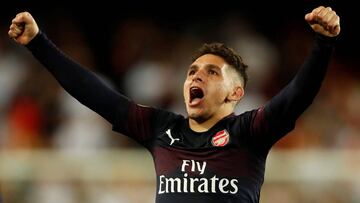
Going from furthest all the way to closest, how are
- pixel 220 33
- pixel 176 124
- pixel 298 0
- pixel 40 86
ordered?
pixel 298 0 < pixel 220 33 < pixel 40 86 < pixel 176 124

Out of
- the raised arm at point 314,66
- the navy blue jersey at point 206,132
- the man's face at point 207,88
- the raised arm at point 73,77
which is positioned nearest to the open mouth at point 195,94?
the man's face at point 207,88

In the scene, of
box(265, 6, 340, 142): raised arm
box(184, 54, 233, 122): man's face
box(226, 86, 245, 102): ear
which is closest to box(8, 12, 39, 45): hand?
box(184, 54, 233, 122): man's face

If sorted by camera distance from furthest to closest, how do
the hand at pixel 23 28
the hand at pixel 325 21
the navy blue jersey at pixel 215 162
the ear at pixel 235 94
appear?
the ear at pixel 235 94, the hand at pixel 23 28, the navy blue jersey at pixel 215 162, the hand at pixel 325 21

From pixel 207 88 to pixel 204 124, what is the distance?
0.55 ft

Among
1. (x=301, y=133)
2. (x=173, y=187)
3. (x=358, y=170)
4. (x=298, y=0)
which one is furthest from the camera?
(x=298, y=0)

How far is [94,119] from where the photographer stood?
265 inches

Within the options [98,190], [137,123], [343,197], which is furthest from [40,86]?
[137,123]

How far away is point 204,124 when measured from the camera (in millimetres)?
3867

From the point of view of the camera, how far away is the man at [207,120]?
344 cm

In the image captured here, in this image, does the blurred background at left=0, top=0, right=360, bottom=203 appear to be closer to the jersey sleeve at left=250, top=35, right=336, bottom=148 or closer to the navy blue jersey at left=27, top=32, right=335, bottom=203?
the navy blue jersey at left=27, top=32, right=335, bottom=203

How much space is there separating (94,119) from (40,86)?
72 cm

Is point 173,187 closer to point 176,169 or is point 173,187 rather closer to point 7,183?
point 176,169

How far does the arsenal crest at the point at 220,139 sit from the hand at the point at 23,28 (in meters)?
0.96

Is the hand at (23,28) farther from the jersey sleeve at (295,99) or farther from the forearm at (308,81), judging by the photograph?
the forearm at (308,81)
